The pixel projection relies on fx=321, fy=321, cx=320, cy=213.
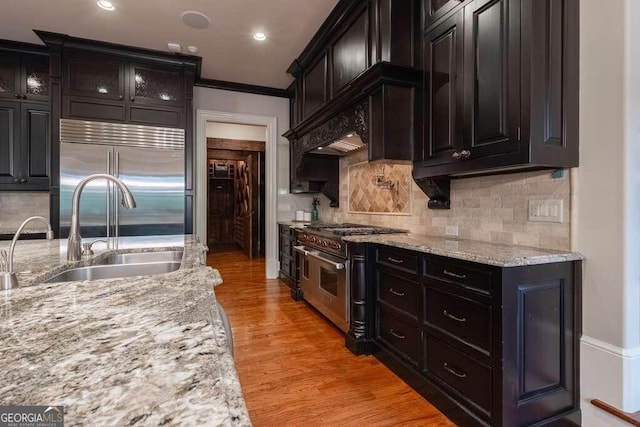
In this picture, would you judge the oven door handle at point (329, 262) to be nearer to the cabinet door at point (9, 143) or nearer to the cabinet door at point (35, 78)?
the cabinet door at point (9, 143)

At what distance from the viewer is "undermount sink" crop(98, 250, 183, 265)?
6.12ft

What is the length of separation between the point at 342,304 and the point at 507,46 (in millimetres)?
2084

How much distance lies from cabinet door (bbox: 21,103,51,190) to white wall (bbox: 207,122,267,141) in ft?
8.81

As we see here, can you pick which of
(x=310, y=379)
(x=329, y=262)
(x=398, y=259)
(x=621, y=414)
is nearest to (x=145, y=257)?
(x=310, y=379)

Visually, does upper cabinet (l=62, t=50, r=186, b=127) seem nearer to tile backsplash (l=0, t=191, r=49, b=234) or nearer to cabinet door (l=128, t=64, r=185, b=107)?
cabinet door (l=128, t=64, r=185, b=107)

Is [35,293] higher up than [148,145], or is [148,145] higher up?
[148,145]

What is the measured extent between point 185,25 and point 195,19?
0.18m

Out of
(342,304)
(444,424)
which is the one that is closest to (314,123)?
(342,304)

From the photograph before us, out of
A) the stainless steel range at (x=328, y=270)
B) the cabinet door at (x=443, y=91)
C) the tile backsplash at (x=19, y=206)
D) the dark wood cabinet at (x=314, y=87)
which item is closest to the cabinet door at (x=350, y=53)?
the dark wood cabinet at (x=314, y=87)

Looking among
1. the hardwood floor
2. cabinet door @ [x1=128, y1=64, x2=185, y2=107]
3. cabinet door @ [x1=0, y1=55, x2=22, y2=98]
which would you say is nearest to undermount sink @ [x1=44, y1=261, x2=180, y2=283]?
the hardwood floor

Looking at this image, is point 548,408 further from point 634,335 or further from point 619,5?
point 619,5

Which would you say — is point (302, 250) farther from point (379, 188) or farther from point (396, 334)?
point (396, 334)

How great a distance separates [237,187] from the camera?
30.6 ft

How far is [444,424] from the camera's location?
172 centimetres
